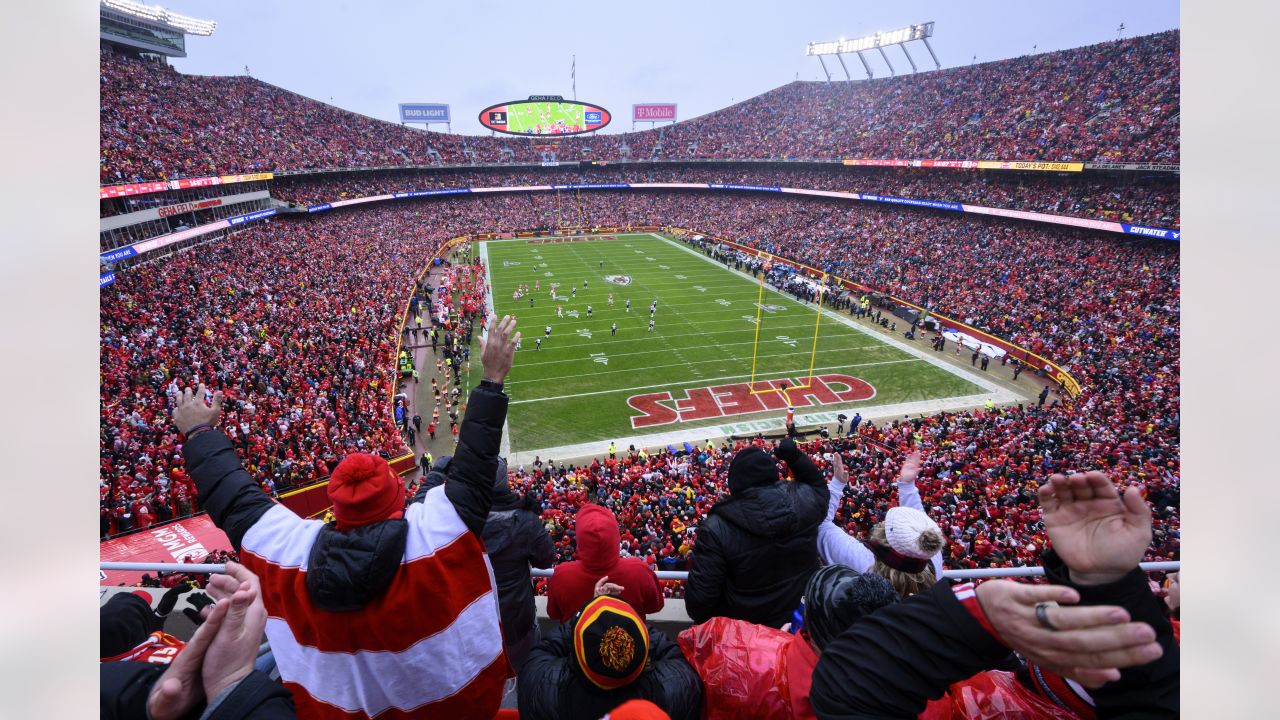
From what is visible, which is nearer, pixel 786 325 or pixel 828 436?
pixel 828 436

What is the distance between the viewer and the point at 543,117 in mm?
78750

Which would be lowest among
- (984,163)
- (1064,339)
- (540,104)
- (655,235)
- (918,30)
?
(1064,339)

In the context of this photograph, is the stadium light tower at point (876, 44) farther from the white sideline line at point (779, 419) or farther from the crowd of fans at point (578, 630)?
the crowd of fans at point (578, 630)

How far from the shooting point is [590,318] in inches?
1320

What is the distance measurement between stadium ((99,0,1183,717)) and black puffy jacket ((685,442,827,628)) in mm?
31

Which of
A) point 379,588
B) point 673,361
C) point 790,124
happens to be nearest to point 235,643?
point 379,588

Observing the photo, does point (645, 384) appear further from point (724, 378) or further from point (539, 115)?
point (539, 115)

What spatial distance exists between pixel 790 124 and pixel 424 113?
160 ft

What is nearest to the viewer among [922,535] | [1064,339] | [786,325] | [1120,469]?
[922,535]

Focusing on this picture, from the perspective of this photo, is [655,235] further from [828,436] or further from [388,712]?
[388,712]

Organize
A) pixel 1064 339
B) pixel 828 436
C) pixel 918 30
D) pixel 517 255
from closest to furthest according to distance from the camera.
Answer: pixel 828 436, pixel 1064 339, pixel 517 255, pixel 918 30

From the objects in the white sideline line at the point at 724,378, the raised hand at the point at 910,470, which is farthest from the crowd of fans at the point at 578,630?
the white sideline line at the point at 724,378

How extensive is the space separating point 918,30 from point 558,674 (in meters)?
74.0

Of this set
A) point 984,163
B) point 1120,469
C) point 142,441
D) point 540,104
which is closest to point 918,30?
point 984,163
